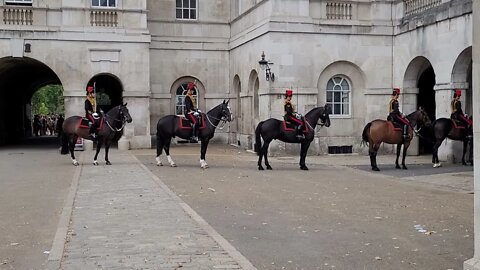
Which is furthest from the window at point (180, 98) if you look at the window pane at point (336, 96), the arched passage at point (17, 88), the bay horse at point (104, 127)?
the bay horse at point (104, 127)

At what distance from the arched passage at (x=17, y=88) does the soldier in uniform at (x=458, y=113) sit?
16815 millimetres

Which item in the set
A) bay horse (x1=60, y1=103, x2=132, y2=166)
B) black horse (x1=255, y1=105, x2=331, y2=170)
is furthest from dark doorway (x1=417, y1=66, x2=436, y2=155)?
bay horse (x1=60, y1=103, x2=132, y2=166)

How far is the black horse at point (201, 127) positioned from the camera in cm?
1859

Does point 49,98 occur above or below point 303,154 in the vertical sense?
above

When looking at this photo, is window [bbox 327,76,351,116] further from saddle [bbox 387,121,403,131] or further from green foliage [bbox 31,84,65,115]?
green foliage [bbox 31,84,65,115]

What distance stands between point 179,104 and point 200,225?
2047 cm

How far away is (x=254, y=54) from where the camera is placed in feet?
81.1

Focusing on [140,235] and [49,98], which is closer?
[140,235]

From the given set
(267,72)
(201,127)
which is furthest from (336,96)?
(201,127)

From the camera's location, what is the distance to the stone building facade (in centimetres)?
2252

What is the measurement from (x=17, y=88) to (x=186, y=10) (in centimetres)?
1303

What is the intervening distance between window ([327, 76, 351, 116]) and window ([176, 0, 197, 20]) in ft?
28.6

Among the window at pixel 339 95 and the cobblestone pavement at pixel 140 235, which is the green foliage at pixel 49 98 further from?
the cobblestone pavement at pixel 140 235

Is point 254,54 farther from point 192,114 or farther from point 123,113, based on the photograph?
point 123,113
